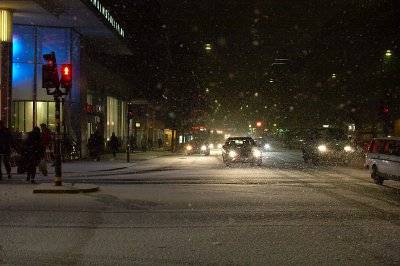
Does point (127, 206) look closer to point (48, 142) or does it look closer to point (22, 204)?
point (22, 204)

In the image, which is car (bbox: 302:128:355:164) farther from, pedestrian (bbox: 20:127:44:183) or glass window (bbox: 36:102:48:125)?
pedestrian (bbox: 20:127:44:183)

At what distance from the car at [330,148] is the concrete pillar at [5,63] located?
17.6m

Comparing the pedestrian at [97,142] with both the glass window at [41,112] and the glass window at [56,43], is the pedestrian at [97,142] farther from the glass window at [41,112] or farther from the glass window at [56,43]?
the glass window at [56,43]

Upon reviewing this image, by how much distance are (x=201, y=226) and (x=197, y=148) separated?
41.8m

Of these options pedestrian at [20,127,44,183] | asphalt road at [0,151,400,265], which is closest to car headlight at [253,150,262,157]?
asphalt road at [0,151,400,265]

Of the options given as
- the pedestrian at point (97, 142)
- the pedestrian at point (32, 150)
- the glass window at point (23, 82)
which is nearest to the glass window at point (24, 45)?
the glass window at point (23, 82)

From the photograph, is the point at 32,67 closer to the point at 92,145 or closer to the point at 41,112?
the point at 41,112

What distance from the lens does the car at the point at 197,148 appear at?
165ft

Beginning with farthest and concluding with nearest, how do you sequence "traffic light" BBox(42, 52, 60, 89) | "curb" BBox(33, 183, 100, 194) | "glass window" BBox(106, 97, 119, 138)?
"glass window" BBox(106, 97, 119, 138), "traffic light" BBox(42, 52, 60, 89), "curb" BBox(33, 183, 100, 194)

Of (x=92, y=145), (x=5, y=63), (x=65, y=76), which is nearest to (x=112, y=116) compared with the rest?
(x=92, y=145)

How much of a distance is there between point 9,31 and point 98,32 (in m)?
9.70

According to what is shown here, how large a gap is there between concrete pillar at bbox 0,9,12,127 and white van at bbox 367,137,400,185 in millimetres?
18062

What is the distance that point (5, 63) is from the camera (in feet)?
87.7

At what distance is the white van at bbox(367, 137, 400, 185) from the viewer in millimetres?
16591
